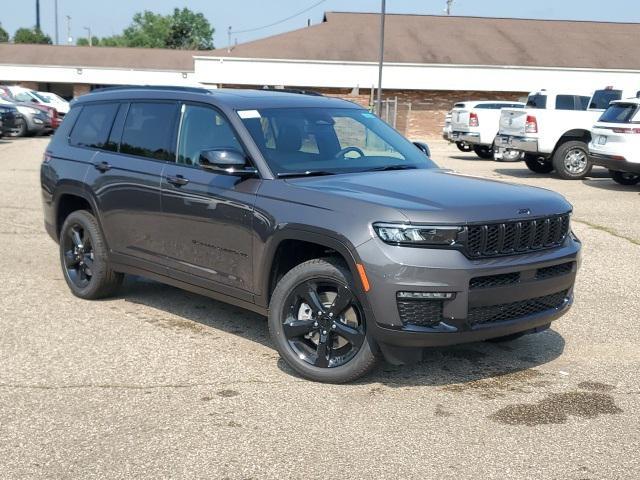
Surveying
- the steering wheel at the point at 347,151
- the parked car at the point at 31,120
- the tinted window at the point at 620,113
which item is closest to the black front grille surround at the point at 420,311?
the steering wheel at the point at 347,151

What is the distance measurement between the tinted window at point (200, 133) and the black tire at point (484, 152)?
755 inches

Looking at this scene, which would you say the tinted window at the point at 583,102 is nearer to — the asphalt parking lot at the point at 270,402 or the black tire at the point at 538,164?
the black tire at the point at 538,164

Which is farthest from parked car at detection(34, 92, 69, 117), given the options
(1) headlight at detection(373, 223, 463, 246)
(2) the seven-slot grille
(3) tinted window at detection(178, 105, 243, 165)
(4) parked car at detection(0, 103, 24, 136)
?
(1) headlight at detection(373, 223, 463, 246)

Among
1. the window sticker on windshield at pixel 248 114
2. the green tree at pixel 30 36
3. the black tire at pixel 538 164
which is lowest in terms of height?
the black tire at pixel 538 164

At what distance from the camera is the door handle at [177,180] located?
587 centimetres

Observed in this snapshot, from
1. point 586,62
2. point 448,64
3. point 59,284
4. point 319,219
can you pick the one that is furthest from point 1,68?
point 319,219

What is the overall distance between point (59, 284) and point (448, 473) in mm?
4963

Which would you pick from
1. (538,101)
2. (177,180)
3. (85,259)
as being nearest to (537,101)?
(538,101)

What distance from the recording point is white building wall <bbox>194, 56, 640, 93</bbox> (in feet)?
129

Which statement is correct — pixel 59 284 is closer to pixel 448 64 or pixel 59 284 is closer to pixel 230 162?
pixel 230 162

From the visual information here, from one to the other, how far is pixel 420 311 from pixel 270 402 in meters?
1.03

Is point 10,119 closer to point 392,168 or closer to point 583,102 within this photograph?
point 583,102

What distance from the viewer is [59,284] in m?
7.68

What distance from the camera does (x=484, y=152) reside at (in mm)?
24531
